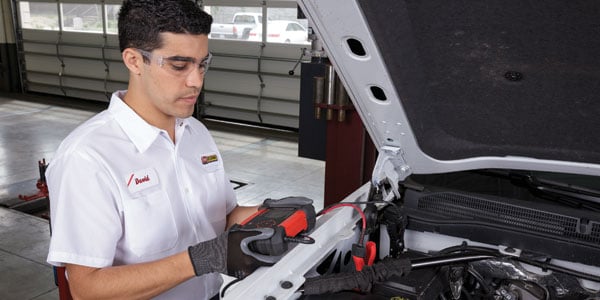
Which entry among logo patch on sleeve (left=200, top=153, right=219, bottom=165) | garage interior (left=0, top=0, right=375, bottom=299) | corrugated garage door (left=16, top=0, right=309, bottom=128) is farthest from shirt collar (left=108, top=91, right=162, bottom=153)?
corrugated garage door (left=16, top=0, right=309, bottom=128)

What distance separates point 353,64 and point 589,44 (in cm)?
52

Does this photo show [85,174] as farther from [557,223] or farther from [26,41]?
[26,41]

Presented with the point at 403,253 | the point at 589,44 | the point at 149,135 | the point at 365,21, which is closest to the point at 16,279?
the point at 149,135

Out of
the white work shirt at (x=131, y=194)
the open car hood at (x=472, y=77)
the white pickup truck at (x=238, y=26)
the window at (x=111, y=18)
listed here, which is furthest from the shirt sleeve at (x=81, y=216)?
the window at (x=111, y=18)

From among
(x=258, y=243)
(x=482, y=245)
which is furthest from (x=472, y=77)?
(x=258, y=243)

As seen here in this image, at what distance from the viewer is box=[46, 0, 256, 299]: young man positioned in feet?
3.99

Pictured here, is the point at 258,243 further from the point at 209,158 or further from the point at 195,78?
the point at 209,158

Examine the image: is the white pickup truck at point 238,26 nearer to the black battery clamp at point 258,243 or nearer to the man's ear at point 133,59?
the man's ear at point 133,59

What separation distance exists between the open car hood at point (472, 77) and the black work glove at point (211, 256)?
0.54 meters

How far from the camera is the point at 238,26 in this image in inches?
318

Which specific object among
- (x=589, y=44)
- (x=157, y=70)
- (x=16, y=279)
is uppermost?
(x=589, y=44)

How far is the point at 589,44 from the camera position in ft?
3.48

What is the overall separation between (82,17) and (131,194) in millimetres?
9886

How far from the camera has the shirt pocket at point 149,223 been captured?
134 cm
